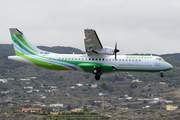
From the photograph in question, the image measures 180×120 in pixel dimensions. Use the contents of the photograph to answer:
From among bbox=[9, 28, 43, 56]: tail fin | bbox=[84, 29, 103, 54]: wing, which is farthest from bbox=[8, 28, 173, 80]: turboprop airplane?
bbox=[9, 28, 43, 56]: tail fin

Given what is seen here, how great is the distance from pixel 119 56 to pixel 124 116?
360ft

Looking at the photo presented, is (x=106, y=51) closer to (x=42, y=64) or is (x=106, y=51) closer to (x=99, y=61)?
(x=99, y=61)

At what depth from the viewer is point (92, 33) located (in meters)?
42.6

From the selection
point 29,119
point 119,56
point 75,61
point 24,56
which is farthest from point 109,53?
point 29,119

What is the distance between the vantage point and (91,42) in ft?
147

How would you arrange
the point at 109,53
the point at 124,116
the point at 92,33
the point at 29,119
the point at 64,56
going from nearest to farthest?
the point at 92,33, the point at 109,53, the point at 64,56, the point at 29,119, the point at 124,116

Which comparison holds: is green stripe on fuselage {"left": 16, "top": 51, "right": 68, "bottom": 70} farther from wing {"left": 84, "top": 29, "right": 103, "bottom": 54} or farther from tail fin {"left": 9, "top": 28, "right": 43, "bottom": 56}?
wing {"left": 84, "top": 29, "right": 103, "bottom": 54}

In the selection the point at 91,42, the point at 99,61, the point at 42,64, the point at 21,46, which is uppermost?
the point at 91,42

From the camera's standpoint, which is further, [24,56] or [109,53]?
[24,56]

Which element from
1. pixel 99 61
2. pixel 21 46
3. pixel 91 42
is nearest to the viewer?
pixel 91 42

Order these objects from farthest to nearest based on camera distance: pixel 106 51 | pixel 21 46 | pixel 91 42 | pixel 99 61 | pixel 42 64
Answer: pixel 21 46, pixel 42 64, pixel 99 61, pixel 106 51, pixel 91 42

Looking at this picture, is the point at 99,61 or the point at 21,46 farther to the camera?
the point at 21,46

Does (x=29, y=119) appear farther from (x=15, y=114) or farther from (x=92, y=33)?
(x=92, y=33)

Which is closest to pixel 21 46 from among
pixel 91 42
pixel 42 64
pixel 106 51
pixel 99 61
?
pixel 42 64
